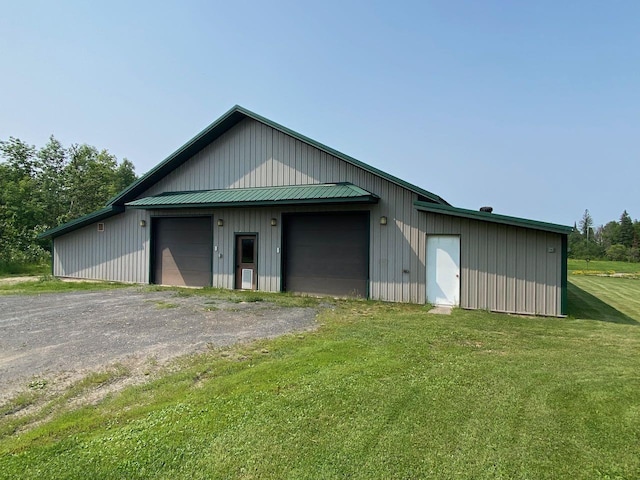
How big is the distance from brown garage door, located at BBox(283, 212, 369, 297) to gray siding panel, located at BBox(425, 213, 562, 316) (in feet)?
7.66

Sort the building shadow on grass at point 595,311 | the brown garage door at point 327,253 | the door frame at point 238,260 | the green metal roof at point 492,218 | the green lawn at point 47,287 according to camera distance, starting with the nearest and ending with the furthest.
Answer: the green metal roof at point 492,218
the building shadow on grass at point 595,311
the brown garage door at point 327,253
the green lawn at point 47,287
the door frame at point 238,260

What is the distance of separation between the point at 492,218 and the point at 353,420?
7150 millimetres

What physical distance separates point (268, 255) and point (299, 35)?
7.69 metres

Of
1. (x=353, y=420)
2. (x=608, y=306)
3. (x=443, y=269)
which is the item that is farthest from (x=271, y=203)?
(x=608, y=306)

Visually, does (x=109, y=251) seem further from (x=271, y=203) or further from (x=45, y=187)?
(x=45, y=187)

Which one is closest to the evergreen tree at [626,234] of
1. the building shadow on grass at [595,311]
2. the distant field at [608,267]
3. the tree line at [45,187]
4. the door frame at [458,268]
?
the distant field at [608,267]

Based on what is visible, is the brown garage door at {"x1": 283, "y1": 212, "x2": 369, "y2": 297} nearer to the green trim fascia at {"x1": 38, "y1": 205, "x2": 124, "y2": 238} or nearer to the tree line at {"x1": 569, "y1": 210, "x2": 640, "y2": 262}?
the green trim fascia at {"x1": 38, "y1": 205, "x2": 124, "y2": 238}

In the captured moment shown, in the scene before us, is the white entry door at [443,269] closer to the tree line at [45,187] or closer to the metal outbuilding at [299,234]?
the metal outbuilding at [299,234]

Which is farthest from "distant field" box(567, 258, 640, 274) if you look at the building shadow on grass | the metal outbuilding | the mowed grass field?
the mowed grass field

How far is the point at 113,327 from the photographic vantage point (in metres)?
6.22

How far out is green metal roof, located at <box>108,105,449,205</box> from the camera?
9984 millimetres

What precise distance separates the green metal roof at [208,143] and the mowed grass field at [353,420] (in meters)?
6.08

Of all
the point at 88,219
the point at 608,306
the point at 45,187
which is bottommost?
the point at 608,306

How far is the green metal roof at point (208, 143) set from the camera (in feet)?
32.8
